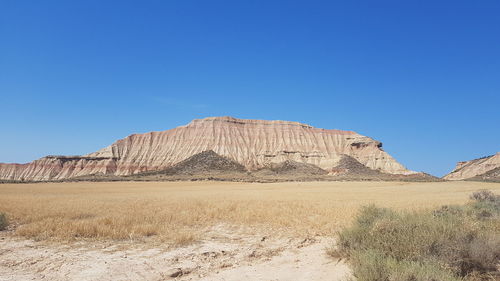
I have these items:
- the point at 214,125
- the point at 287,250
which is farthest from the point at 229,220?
the point at 214,125

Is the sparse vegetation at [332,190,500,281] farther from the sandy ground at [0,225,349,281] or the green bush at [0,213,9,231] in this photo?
Result: the green bush at [0,213,9,231]

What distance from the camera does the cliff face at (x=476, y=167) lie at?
113331mm

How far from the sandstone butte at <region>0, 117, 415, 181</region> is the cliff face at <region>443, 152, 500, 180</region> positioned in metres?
20.6

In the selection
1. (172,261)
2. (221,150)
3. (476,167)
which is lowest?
(172,261)

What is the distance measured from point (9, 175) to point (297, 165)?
106m

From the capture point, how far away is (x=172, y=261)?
7.73 m

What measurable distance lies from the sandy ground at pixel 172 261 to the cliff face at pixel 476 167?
12402 centimetres

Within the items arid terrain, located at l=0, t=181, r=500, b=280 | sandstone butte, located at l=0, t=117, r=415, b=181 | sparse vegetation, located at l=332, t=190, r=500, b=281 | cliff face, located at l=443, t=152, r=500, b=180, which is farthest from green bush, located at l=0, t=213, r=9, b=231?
cliff face, located at l=443, t=152, r=500, b=180

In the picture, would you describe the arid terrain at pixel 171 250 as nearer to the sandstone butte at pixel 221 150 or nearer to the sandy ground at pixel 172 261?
the sandy ground at pixel 172 261

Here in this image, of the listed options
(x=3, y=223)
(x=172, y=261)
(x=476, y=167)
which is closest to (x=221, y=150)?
(x=476, y=167)

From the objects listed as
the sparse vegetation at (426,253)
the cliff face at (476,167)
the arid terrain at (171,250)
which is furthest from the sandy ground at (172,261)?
the cliff face at (476,167)

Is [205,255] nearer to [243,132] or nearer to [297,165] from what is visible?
[297,165]

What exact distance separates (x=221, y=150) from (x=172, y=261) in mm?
109776

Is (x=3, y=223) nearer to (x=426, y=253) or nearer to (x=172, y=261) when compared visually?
(x=172, y=261)
